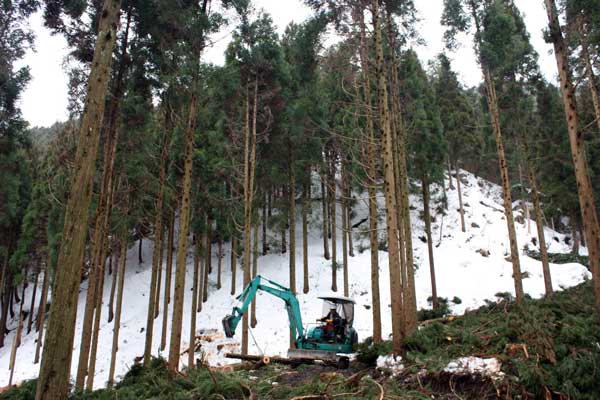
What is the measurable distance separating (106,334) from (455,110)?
28716 millimetres

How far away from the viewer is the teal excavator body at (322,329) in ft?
32.2

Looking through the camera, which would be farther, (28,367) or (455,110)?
(455,110)

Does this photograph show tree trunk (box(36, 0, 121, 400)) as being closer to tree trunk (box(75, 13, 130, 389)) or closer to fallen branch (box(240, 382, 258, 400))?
fallen branch (box(240, 382, 258, 400))

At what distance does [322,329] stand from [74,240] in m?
7.46

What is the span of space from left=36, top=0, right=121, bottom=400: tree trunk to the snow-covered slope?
10.6m

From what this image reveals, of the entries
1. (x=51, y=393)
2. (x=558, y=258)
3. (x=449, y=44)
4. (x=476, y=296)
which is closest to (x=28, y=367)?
(x=51, y=393)

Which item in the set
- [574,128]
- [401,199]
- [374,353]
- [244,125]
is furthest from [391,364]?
[244,125]

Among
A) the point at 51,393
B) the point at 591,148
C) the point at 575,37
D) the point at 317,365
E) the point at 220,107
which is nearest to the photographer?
the point at 51,393

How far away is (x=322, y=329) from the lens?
1082cm

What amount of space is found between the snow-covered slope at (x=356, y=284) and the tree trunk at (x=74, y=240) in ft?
34.9

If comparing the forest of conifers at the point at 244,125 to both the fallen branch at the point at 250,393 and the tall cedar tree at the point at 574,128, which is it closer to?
the tall cedar tree at the point at 574,128

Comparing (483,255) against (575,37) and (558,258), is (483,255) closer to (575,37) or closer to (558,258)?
(558,258)

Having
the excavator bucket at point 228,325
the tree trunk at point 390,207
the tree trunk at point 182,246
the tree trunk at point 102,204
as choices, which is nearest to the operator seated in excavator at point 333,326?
the tree trunk at point 390,207

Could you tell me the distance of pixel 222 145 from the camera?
16625mm
